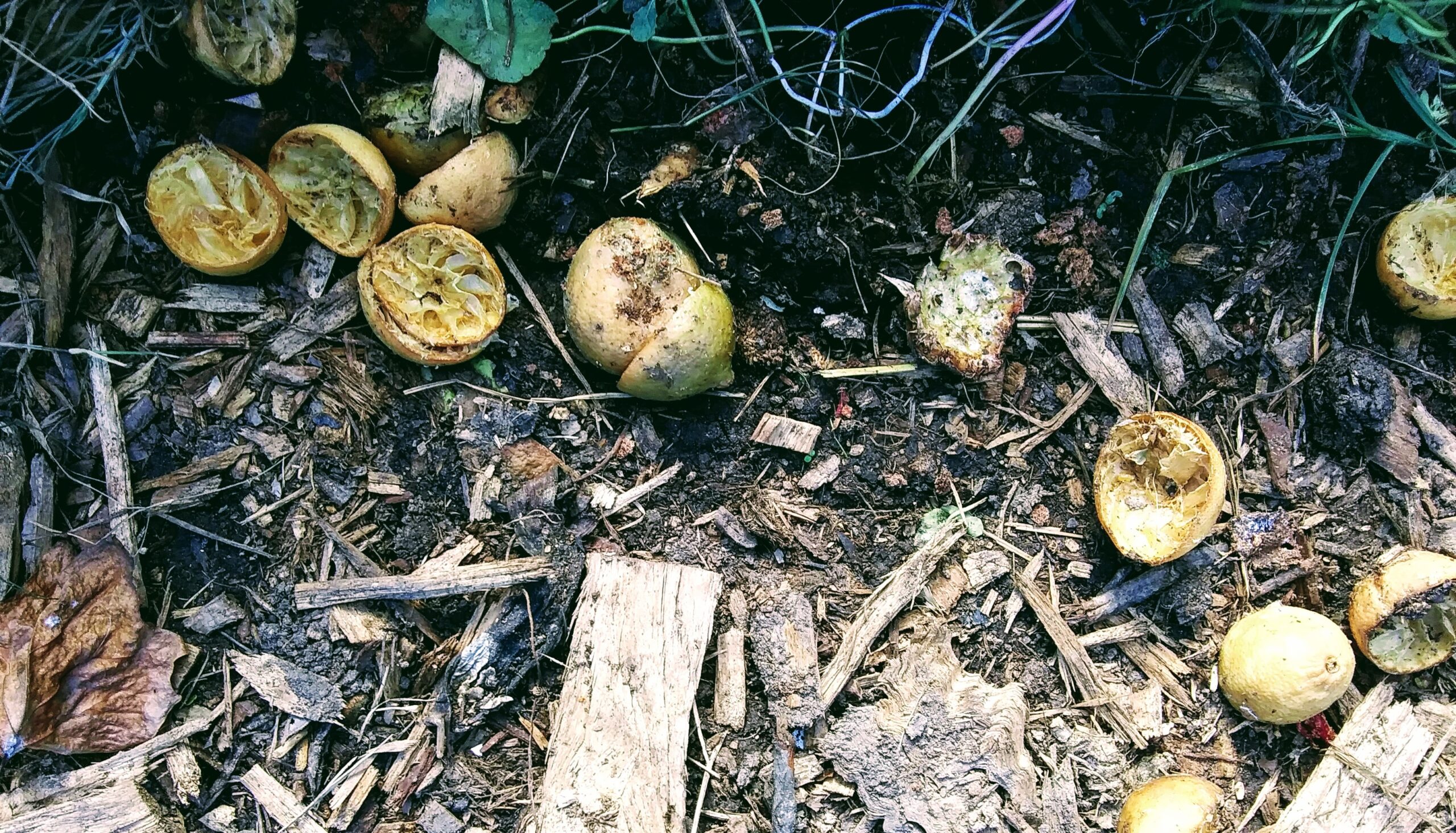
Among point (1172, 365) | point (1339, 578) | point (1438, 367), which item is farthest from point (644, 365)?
point (1438, 367)

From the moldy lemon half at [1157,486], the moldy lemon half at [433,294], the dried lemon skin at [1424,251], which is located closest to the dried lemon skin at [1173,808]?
the moldy lemon half at [1157,486]

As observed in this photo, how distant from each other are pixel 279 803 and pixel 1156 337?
3.29m

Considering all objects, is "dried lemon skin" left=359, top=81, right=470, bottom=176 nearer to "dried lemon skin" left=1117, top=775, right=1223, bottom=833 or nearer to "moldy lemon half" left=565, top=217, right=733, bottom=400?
"moldy lemon half" left=565, top=217, right=733, bottom=400

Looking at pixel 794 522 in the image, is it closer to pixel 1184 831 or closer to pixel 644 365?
pixel 644 365

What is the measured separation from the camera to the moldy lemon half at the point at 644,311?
2.76m

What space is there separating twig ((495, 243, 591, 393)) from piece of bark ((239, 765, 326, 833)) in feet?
5.27

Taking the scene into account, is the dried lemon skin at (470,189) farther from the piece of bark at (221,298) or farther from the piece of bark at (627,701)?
the piece of bark at (627,701)

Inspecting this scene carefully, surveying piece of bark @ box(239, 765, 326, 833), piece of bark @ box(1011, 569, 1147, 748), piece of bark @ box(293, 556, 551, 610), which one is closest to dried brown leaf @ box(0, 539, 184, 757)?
piece of bark @ box(239, 765, 326, 833)

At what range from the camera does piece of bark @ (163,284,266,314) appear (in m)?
3.01

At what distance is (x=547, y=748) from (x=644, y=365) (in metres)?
1.22

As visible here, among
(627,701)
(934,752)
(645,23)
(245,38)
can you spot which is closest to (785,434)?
(627,701)

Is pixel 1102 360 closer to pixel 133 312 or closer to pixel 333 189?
pixel 333 189

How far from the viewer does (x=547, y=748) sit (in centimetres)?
278

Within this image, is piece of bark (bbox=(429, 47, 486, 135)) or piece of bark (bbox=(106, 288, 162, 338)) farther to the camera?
piece of bark (bbox=(106, 288, 162, 338))
